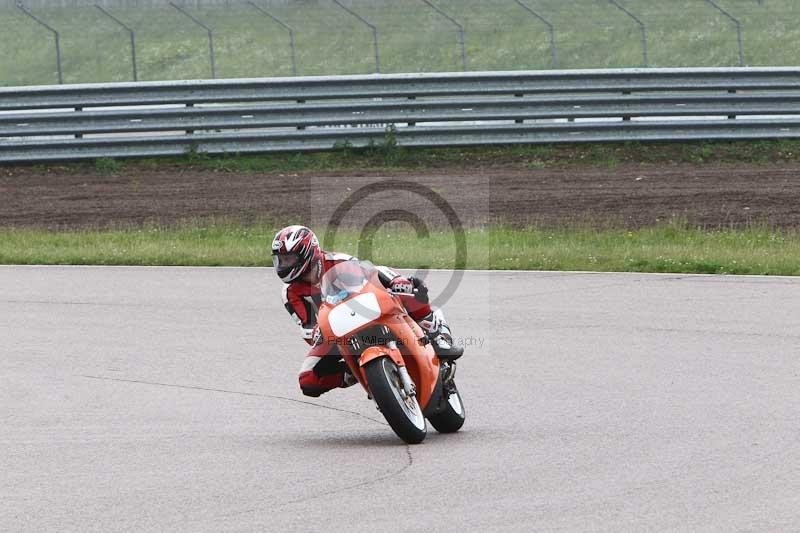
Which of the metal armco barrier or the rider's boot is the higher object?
the metal armco barrier

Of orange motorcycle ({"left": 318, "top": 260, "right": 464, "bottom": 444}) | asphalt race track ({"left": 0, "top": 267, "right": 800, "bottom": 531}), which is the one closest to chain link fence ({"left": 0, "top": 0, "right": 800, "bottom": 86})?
asphalt race track ({"left": 0, "top": 267, "right": 800, "bottom": 531})

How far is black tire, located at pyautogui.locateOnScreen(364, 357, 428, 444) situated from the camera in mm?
7508

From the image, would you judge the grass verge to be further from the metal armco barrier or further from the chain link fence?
the chain link fence

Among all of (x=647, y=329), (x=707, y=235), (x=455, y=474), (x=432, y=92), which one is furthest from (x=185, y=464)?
(x=432, y=92)

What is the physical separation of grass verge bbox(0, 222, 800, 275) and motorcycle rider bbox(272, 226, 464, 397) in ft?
24.5

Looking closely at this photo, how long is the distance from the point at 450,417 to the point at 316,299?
1.11 m

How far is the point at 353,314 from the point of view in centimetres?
774

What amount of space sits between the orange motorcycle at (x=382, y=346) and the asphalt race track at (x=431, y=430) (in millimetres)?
241

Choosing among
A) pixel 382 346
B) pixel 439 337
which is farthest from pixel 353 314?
pixel 439 337

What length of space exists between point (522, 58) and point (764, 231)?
15.1 m

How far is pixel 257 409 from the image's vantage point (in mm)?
9102

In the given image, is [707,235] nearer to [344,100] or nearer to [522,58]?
[344,100]

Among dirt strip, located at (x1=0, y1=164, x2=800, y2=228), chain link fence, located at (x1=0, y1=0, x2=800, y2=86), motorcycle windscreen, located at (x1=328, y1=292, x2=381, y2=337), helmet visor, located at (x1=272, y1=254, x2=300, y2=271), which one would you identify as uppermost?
chain link fence, located at (x1=0, y1=0, x2=800, y2=86)

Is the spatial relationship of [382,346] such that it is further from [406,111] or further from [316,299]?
[406,111]
